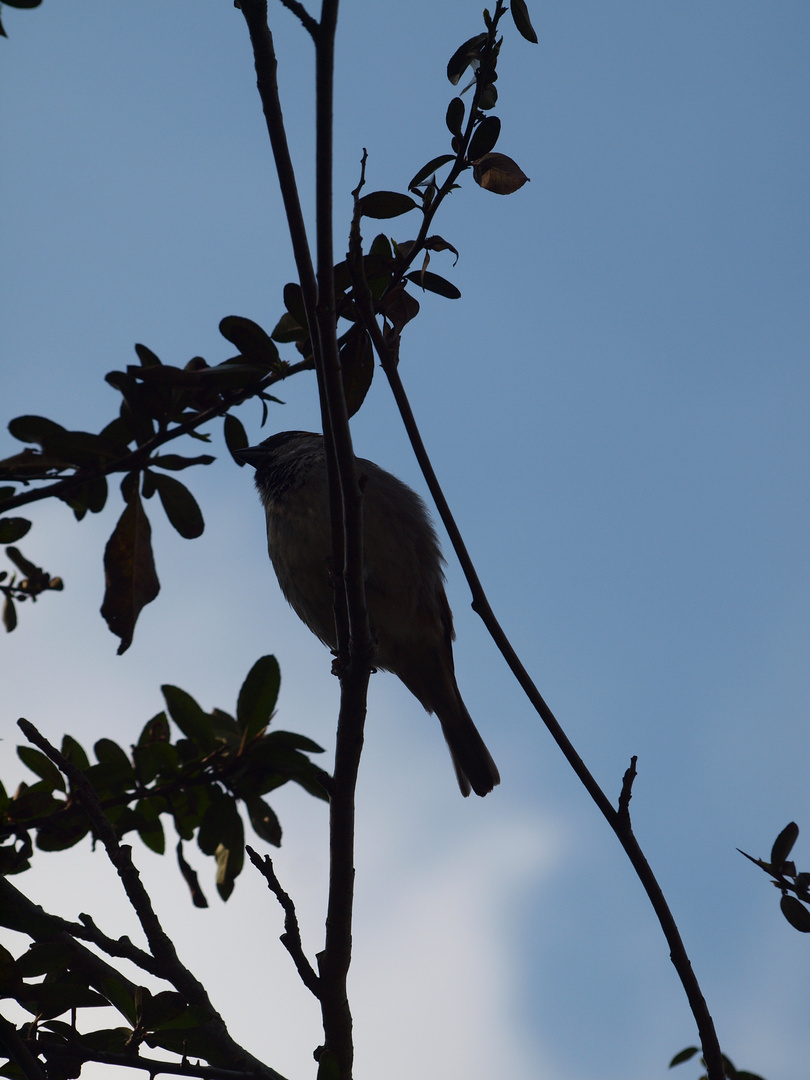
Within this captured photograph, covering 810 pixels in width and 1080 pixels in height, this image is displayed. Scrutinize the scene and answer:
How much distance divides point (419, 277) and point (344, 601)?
100 centimetres

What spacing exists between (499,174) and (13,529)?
4.78 ft

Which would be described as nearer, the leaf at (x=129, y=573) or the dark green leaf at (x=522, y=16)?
the leaf at (x=129, y=573)

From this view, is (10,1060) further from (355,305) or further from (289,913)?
(355,305)

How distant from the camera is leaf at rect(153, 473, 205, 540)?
2.02m

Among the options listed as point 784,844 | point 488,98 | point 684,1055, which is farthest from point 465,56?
point 684,1055

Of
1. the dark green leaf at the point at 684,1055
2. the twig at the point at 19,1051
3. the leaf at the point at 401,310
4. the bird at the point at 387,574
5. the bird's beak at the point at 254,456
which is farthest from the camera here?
the bird's beak at the point at 254,456

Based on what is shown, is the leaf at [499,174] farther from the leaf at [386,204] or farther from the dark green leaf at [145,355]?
the dark green leaf at [145,355]

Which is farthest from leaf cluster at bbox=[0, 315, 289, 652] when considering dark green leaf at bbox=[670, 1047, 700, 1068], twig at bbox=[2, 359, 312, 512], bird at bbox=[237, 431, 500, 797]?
bird at bbox=[237, 431, 500, 797]

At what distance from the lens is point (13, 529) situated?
215 cm

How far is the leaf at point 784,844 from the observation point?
2418 mm

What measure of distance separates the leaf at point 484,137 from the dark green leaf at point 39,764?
1.79 m

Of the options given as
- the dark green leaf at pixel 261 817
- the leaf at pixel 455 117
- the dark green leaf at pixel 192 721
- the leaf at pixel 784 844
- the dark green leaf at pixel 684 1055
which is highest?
the leaf at pixel 455 117

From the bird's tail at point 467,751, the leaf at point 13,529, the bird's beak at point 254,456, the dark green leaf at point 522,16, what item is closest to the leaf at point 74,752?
→ the leaf at point 13,529

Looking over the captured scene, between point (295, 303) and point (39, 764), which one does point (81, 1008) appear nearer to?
point (39, 764)
